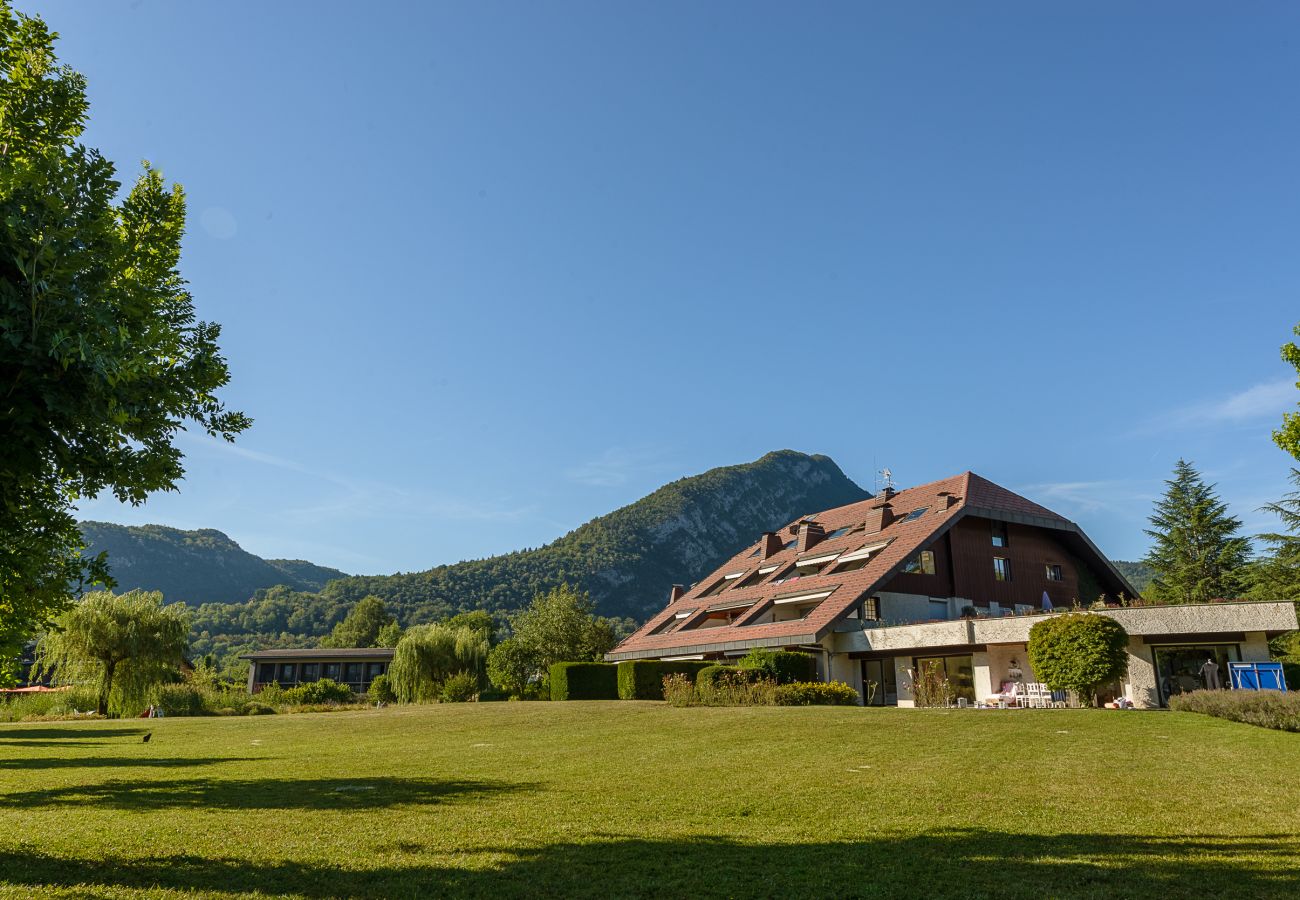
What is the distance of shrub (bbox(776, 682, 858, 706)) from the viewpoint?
25375 mm

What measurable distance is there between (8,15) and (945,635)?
29.4 m

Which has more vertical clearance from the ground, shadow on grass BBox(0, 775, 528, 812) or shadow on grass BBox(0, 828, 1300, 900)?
shadow on grass BBox(0, 828, 1300, 900)

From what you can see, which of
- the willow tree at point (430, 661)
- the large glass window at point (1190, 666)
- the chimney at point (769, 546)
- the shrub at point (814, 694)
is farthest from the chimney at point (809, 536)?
the willow tree at point (430, 661)

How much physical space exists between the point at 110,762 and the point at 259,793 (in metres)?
6.88

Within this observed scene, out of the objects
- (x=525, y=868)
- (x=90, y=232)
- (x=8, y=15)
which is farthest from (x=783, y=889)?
(x=8, y=15)

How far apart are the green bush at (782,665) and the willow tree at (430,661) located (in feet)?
68.2

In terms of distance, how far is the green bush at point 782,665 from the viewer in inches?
1119

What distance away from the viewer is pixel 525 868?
252 inches

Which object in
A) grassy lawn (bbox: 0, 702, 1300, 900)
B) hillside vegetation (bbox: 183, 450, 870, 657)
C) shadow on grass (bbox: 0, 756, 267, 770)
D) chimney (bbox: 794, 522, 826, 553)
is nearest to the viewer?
grassy lawn (bbox: 0, 702, 1300, 900)

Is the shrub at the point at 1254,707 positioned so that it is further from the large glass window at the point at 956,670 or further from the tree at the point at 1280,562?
the tree at the point at 1280,562

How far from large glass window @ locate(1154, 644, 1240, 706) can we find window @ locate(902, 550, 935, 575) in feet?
33.9

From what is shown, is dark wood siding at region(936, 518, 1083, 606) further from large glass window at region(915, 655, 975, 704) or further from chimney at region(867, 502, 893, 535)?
large glass window at region(915, 655, 975, 704)

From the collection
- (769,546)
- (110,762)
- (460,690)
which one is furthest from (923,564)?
(110,762)

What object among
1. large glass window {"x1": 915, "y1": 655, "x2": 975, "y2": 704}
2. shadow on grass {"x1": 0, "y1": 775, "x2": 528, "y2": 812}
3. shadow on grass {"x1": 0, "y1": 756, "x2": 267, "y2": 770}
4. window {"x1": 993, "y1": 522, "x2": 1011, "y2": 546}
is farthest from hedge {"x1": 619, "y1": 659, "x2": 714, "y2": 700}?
shadow on grass {"x1": 0, "y1": 775, "x2": 528, "y2": 812}
